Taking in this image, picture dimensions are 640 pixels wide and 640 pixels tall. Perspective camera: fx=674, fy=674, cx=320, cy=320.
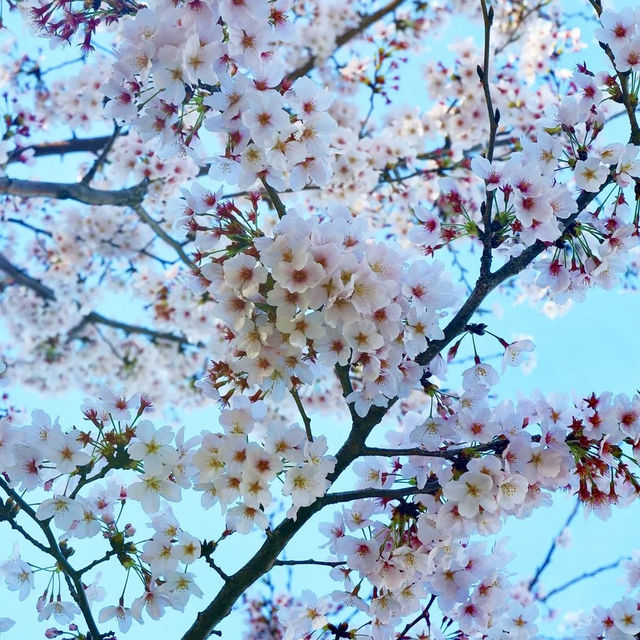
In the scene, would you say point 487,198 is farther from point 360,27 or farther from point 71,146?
point 360,27

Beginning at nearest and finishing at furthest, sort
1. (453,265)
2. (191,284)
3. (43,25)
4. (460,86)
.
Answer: (191,284) → (43,25) → (453,265) → (460,86)

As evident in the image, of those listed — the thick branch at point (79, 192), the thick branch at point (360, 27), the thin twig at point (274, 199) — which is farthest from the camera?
the thick branch at point (360, 27)

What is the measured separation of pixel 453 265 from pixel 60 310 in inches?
231

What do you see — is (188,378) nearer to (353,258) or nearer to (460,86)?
(460,86)

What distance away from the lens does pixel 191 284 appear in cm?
223

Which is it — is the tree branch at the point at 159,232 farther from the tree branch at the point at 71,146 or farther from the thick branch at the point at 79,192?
the tree branch at the point at 71,146

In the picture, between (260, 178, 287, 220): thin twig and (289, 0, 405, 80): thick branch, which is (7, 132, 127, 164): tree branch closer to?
(289, 0, 405, 80): thick branch

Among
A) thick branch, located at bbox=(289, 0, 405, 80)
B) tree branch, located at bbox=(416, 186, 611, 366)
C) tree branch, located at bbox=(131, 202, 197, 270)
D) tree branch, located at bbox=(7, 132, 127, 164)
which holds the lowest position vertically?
tree branch, located at bbox=(416, 186, 611, 366)

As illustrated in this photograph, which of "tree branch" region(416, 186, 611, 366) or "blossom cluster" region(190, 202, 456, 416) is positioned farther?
"tree branch" region(416, 186, 611, 366)

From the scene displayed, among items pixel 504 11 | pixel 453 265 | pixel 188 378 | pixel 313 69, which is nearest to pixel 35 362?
pixel 188 378

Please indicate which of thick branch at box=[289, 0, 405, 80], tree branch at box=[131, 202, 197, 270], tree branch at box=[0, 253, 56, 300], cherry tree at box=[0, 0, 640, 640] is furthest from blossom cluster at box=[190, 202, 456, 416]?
tree branch at box=[0, 253, 56, 300]

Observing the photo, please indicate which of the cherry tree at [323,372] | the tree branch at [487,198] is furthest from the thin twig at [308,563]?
the tree branch at [487,198]

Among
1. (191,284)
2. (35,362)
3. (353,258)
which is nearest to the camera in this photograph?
(353,258)

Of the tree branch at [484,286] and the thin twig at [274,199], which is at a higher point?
the thin twig at [274,199]
